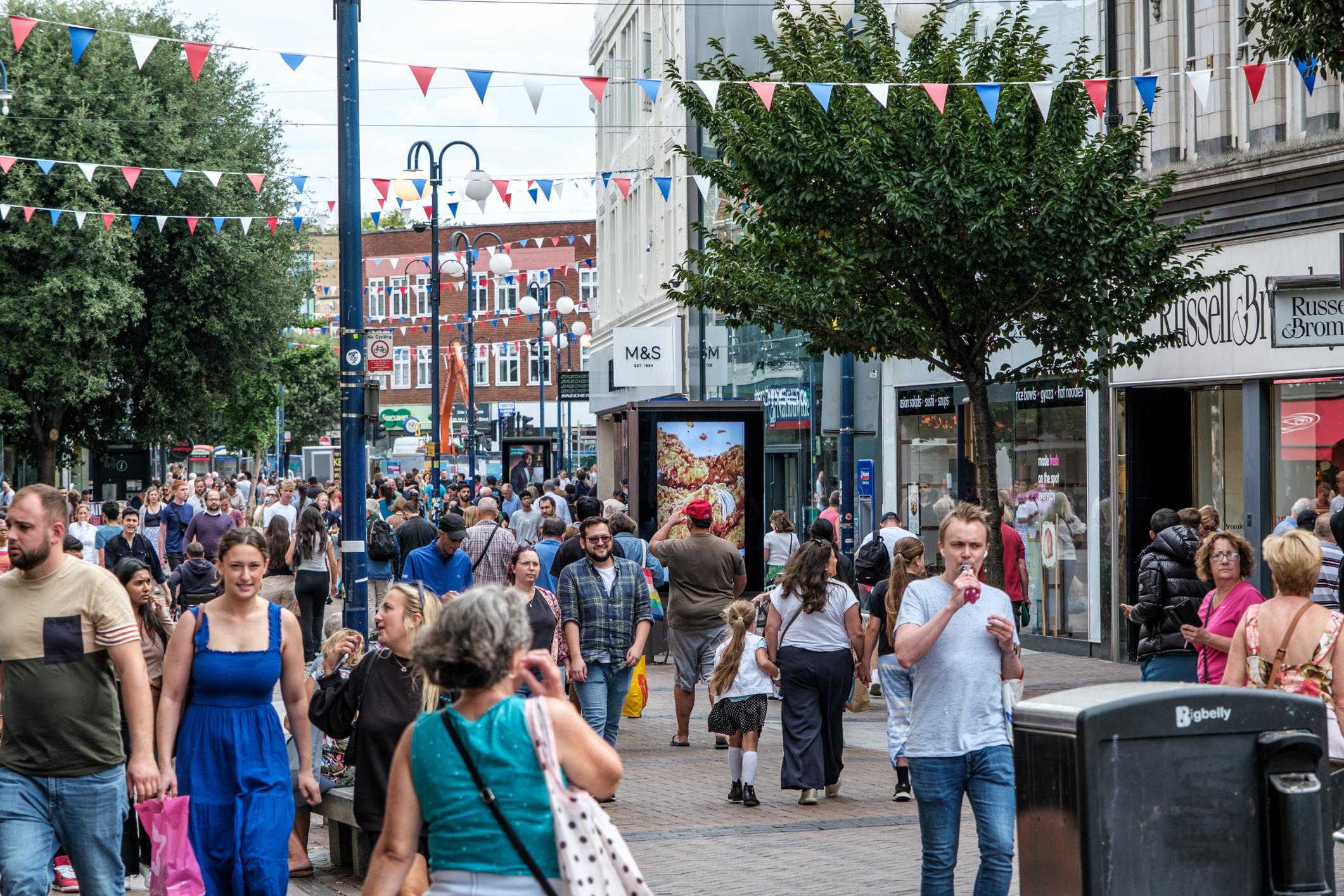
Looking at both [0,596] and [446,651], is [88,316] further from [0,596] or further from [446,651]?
[446,651]

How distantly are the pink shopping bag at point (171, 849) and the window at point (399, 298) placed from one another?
70.2 metres

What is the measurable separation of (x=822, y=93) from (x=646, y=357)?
55.3ft

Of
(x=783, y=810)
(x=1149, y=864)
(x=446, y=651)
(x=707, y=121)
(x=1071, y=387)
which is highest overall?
(x=707, y=121)

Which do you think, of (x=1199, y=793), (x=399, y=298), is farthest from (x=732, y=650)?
(x=399, y=298)

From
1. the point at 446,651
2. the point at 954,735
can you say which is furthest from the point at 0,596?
the point at 954,735

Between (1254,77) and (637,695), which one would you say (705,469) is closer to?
(637,695)

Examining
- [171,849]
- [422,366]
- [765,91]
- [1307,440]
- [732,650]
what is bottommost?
[171,849]

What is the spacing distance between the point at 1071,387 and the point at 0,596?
1391cm

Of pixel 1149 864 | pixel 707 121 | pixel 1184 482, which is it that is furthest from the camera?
pixel 1184 482

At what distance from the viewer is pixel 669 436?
18.5 meters

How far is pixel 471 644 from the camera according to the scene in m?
3.56

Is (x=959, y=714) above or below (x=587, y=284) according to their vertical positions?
below

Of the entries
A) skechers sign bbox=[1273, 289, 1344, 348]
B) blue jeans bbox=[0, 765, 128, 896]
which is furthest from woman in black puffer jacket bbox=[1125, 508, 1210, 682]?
blue jeans bbox=[0, 765, 128, 896]

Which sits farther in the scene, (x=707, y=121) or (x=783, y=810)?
(x=707, y=121)
